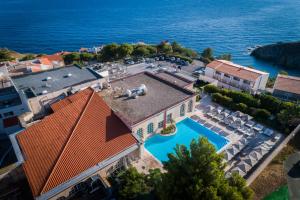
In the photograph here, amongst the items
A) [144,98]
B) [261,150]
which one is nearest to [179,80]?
[144,98]

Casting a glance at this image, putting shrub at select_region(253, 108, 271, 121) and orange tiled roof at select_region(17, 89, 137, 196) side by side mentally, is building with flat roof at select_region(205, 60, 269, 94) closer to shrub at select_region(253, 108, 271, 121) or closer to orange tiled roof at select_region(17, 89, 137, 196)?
shrub at select_region(253, 108, 271, 121)

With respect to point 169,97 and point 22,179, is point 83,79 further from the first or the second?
point 22,179

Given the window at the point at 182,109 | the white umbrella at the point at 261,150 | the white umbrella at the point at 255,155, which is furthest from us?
the window at the point at 182,109

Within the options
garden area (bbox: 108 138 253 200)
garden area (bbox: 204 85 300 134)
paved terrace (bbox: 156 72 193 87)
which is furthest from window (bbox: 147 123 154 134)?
garden area (bbox: 204 85 300 134)

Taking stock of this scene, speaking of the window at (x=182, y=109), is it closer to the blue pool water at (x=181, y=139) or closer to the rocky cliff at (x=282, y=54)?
the blue pool water at (x=181, y=139)

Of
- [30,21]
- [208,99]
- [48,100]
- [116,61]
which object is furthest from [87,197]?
[30,21]

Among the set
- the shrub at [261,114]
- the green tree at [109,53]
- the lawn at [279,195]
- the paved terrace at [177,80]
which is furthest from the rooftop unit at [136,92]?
the green tree at [109,53]
